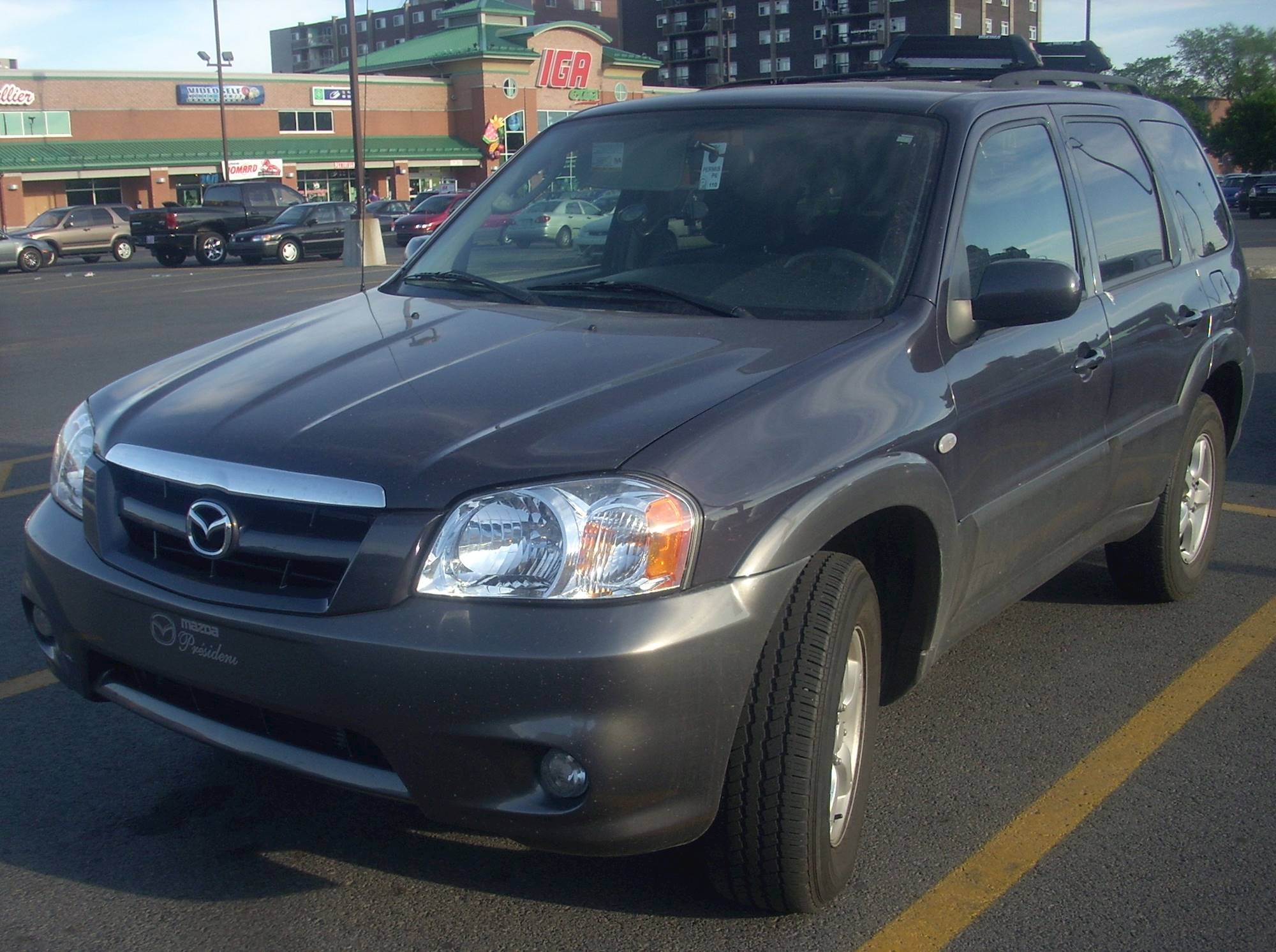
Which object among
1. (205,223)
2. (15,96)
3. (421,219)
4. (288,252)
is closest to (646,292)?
(288,252)

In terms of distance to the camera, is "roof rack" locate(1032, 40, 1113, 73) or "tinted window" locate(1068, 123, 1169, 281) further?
"roof rack" locate(1032, 40, 1113, 73)

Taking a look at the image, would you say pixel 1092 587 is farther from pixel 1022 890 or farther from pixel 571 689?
pixel 571 689

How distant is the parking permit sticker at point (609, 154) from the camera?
13.6 ft

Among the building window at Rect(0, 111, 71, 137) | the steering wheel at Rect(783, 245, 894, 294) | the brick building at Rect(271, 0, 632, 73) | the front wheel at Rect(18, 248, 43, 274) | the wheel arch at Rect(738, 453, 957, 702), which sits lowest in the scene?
the front wheel at Rect(18, 248, 43, 274)

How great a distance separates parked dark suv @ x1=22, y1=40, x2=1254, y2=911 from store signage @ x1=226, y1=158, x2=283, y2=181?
57.9 metres

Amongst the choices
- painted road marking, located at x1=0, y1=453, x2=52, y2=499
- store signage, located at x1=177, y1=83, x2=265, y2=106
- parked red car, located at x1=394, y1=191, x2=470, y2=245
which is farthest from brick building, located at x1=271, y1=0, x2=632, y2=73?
painted road marking, located at x1=0, y1=453, x2=52, y2=499

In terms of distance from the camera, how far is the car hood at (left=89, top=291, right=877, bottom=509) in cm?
258

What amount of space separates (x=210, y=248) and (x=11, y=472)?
1037 inches

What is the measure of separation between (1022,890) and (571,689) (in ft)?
4.22

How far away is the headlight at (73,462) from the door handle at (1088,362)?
2.64 metres

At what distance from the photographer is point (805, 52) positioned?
4183 inches

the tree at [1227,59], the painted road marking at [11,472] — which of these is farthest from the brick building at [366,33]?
the painted road marking at [11,472]

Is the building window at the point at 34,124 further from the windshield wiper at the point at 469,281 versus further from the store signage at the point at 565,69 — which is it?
the windshield wiper at the point at 469,281

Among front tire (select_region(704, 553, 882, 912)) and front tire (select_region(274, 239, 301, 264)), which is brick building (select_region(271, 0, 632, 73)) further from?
front tire (select_region(704, 553, 882, 912))
